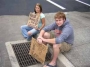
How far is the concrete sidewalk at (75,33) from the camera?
3.86 meters

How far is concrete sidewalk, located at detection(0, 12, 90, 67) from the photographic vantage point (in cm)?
386

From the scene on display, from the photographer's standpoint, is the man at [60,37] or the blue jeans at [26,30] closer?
the man at [60,37]

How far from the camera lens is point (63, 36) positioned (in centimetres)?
362

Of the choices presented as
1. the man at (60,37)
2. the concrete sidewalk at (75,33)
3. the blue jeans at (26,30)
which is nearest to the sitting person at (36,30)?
the blue jeans at (26,30)

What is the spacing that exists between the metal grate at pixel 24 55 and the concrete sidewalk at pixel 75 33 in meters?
0.30

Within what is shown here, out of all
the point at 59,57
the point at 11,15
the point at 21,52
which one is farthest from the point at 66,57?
the point at 11,15

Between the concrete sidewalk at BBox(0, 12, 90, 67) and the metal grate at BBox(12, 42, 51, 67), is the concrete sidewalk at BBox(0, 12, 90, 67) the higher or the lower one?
the higher one

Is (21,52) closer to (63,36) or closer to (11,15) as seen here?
(63,36)

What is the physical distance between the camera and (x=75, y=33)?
5.17 meters

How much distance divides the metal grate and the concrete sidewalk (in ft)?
0.97

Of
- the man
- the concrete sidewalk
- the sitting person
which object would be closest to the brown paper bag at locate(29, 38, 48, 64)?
the man

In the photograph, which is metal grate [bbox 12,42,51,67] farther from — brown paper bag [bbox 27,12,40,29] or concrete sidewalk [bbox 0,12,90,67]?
brown paper bag [bbox 27,12,40,29]

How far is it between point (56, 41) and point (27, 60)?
42.0 inches

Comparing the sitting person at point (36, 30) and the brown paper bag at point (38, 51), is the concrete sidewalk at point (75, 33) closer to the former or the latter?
the sitting person at point (36, 30)
